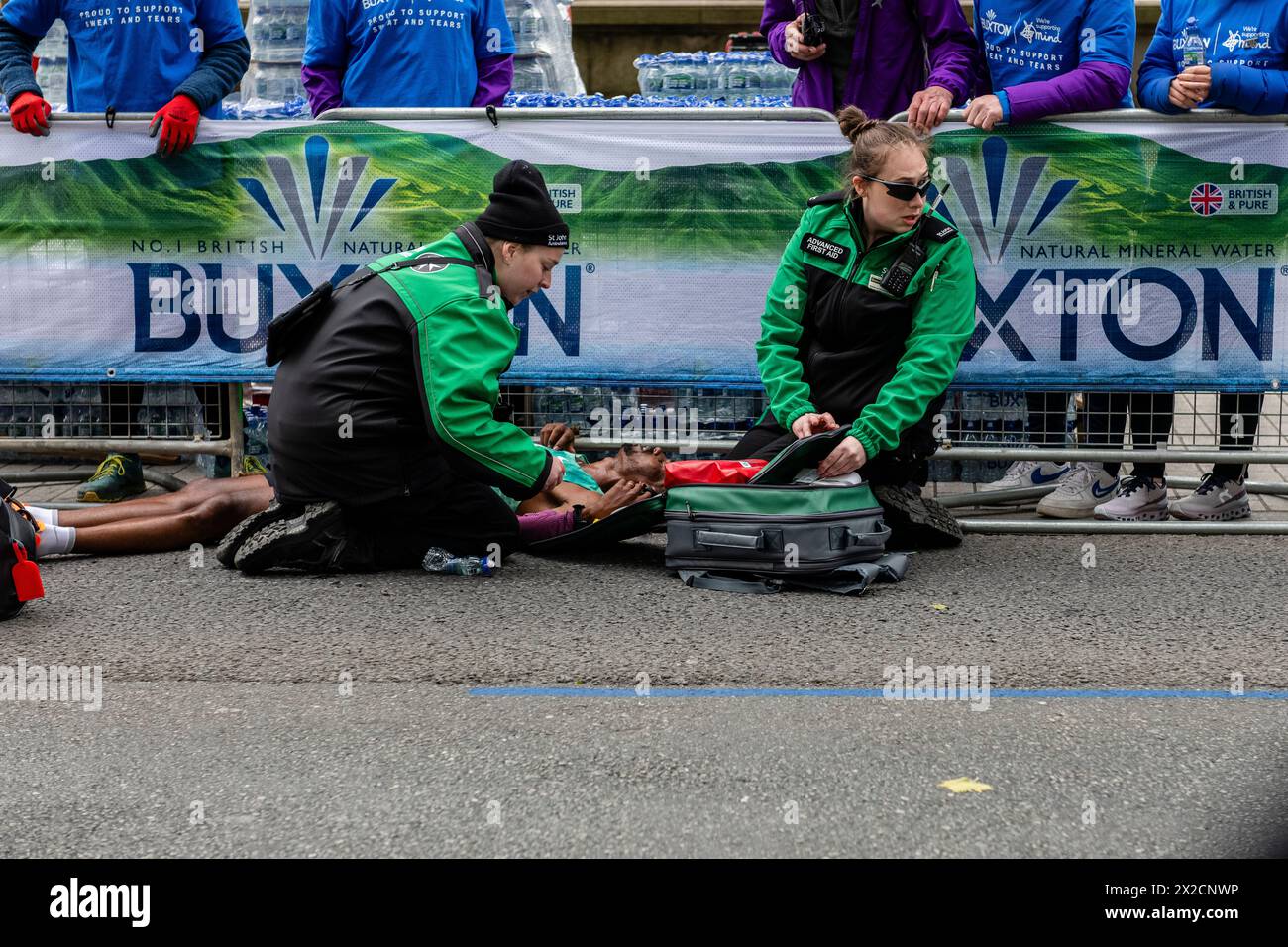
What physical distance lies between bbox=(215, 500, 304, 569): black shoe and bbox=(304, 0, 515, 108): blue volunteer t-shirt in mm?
2261

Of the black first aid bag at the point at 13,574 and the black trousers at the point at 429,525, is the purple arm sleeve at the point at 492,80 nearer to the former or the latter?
the black trousers at the point at 429,525

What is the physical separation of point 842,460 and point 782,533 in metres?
0.40

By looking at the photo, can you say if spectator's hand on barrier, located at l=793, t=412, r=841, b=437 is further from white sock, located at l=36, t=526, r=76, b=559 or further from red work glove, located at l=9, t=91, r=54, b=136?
red work glove, located at l=9, t=91, r=54, b=136

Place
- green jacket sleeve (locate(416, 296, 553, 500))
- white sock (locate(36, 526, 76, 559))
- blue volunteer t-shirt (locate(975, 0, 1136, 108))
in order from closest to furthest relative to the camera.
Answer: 1. green jacket sleeve (locate(416, 296, 553, 500))
2. white sock (locate(36, 526, 76, 559))
3. blue volunteer t-shirt (locate(975, 0, 1136, 108))

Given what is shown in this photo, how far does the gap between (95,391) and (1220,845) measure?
5.63 metres

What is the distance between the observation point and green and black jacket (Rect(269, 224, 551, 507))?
556 cm

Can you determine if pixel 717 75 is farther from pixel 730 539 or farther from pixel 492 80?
pixel 730 539

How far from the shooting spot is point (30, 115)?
6707 millimetres

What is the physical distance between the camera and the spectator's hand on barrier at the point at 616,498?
19.7 ft

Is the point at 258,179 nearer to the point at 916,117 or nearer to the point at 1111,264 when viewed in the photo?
the point at 916,117

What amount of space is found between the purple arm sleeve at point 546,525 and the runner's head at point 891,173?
1.61 metres

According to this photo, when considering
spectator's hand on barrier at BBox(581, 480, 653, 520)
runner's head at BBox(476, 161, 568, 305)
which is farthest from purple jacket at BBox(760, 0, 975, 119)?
spectator's hand on barrier at BBox(581, 480, 653, 520)

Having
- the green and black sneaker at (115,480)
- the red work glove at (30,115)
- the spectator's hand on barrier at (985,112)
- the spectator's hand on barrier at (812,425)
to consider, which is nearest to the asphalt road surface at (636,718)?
the spectator's hand on barrier at (812,425)

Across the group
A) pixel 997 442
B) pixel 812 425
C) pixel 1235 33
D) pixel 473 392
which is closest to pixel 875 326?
pixel 812 425
